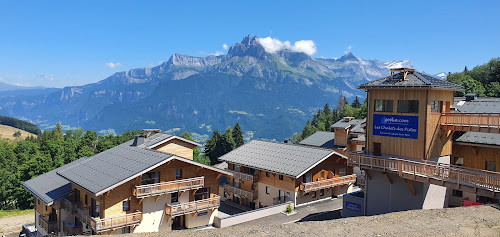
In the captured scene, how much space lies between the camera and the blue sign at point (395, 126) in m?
27.1

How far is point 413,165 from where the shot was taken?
2588cm

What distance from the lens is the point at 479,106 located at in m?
31.3

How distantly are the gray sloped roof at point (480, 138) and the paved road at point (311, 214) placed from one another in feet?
43.9

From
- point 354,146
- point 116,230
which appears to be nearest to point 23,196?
point 116,230

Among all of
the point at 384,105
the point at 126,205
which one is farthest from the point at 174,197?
the point at 384,105

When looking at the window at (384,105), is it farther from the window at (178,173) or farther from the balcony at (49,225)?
the balcony at (49,225)

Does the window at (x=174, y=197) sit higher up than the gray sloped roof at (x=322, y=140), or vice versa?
the gray sloped roof at (x=322, y=140)

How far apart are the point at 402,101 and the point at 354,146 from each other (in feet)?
126

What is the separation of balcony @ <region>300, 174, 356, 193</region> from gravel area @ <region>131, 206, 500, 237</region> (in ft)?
67.3

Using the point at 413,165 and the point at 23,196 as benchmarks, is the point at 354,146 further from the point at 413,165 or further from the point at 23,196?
the point at 23,196

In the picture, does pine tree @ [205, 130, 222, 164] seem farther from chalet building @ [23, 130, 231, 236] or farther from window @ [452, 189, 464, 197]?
window @ [452, 189, 464, 197]

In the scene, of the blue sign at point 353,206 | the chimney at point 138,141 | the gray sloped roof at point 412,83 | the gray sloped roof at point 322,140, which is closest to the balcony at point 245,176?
the chimney at point 138,141

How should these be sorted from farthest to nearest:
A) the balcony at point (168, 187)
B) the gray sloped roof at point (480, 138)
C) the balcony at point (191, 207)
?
the balcony at point (191, 207)
the balcony at point (168, 187)
the gray sloped roof at point (480, 138)

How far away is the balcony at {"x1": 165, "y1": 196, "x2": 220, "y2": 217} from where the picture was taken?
33.2 meters
